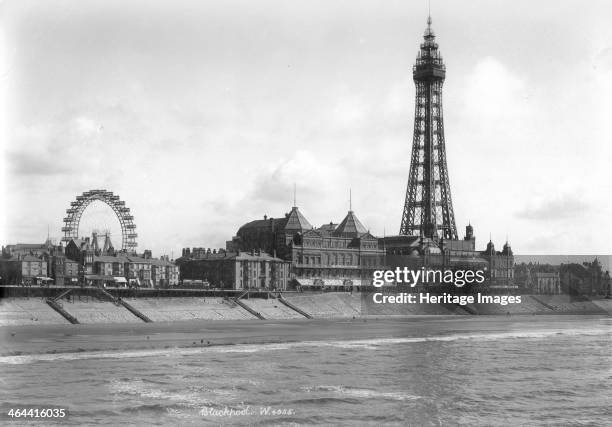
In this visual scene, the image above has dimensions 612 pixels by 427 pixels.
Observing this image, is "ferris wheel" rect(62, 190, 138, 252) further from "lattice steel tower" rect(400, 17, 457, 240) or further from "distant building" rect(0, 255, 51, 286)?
"lattice steel tower" rect(400, 17, 457, 240)

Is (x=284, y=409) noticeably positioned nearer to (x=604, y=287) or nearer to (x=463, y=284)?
(x=463, y=284)

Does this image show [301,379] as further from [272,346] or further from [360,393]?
[272,346]

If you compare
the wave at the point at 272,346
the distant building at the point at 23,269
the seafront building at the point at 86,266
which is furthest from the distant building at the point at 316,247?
the wave at the point at 272,346

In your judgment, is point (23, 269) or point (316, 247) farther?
point (316, 247)

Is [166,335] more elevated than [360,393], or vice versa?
[166,335]

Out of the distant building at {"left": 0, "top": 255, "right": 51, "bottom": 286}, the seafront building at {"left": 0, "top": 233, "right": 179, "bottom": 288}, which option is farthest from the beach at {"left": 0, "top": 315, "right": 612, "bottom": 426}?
the seafront building at {"left": 0, "top": 233, "right": 179, "bottom": 288}

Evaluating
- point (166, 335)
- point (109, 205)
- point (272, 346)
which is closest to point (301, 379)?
point (272, 346)
